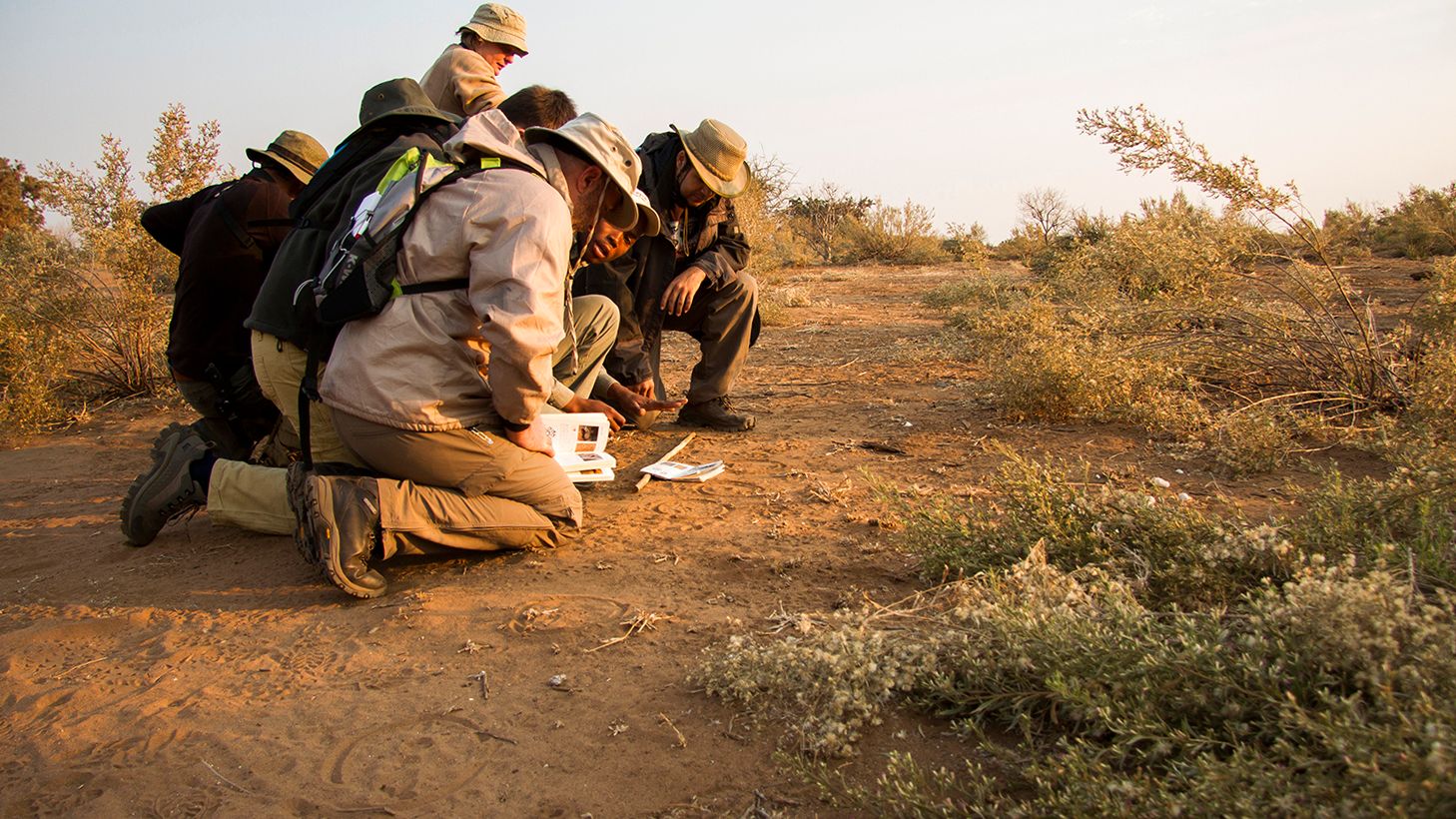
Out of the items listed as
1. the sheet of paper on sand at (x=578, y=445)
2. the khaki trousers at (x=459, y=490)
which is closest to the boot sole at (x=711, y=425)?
the sheet of paper on sand at (x=578, y=445)

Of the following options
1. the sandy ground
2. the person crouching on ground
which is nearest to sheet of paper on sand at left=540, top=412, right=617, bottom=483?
the sandy ground

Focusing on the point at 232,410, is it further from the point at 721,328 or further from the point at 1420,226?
the point at 1420,226

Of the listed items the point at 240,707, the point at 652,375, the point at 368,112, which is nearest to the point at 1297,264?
the point at 652,375

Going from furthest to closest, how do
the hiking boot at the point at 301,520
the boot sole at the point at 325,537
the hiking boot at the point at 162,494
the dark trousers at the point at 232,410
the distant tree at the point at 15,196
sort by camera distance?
1. the distant tree at the point at 15,196
2. the dark trousers at the point at 232,410
3. the hiking boot at the point at 162,494
4. the hiking boot at the point at 301,520
5. the boot sole at the point at 325,537

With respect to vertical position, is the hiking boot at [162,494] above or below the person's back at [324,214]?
below

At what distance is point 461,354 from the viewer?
113 inches

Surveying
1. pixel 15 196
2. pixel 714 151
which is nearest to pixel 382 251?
pixel 714 151

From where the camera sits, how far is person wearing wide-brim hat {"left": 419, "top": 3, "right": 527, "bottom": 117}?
15.9 ft

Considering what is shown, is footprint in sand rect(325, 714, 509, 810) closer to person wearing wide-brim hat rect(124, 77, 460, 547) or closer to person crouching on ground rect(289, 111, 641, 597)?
person crouching on ground rect(289, 111, 641, 597)

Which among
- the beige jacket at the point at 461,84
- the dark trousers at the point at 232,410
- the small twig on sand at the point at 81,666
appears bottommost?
the small twig on sand at the point at 81,666

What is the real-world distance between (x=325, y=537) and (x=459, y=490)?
1.47 ft

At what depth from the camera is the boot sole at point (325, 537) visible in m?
2.80

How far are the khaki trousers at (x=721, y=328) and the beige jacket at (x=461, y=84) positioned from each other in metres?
1.49

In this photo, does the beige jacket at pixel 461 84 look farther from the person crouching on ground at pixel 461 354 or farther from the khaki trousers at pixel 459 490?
the khaki trousers at pixel 459 490
